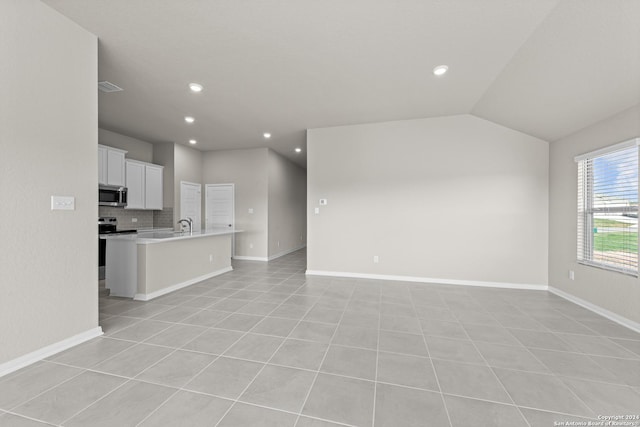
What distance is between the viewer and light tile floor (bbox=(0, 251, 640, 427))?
1.50 metres

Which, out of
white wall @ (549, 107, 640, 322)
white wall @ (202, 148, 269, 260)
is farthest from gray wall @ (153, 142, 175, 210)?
white wall @ (549, 107, 640, 322)

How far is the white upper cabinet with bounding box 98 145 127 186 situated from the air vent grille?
1.87 m

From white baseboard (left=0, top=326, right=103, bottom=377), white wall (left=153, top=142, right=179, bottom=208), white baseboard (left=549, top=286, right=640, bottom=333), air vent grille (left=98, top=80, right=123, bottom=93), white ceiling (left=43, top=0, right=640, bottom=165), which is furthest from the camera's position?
→ white wall (left=153, top=142, right=179, bottom=208)

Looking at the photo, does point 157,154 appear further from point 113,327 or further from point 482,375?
point 482,375

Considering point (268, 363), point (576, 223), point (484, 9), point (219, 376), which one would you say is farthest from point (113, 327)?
point (576, 223)

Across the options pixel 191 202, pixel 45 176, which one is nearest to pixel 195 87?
pixel 45 176

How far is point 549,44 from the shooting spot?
238 centimetres

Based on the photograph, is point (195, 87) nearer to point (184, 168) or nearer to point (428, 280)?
point (184, 168)

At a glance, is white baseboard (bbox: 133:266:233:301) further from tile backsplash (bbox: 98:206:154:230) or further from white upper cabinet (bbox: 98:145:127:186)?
white upper cabinet (bbox: 98:145:127:186)

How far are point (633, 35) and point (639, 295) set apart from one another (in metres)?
2.53

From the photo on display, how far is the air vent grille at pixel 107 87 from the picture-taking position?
326 centimetres

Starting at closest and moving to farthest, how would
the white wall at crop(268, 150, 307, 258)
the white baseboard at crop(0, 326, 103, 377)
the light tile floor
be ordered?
the light tile floor, the white baseboard at crop(0, 326, 103, 377), the white wall at crop(268, 150, 307, 258)

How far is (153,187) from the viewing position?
596cm

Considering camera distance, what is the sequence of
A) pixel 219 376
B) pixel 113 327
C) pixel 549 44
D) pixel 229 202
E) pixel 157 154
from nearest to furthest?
pixel 219 376 < pixel 549 44 < pixel 113 327 < pixel 157 154 < pixel 229 202
